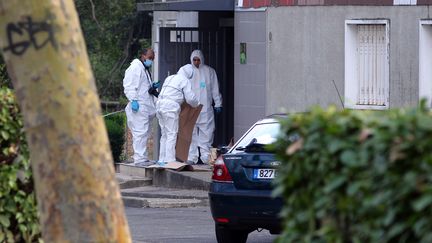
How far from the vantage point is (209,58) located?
68.4 ft

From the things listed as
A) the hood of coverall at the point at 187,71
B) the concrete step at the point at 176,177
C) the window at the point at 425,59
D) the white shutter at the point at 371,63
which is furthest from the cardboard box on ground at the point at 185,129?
the window at the point at 425,59

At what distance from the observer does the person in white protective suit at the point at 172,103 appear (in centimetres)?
1898

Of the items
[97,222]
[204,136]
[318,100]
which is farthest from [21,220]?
[204,136]

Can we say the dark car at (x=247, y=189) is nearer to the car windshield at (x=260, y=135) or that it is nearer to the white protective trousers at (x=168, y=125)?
the car windshield at (x=260, y=135)

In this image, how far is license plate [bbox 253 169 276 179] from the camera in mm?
11219

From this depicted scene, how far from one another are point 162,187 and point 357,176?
47.2ft

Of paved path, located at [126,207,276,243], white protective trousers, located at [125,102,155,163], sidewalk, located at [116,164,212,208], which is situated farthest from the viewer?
white protective trousers, located at [125,102,155,163]

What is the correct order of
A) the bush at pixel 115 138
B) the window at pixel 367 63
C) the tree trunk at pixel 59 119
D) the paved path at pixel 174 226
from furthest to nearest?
the bush at pixel 115 138
the window at pixel 367 63
the paved path at pixel 174 226
the tree trunk at pixel 59 119

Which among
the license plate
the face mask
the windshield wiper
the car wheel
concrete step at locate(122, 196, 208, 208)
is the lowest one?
concrete step at locate(122, 196, 208, 208)

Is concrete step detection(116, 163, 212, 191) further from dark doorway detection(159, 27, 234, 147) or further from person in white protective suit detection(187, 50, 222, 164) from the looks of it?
dark doorway detection(159, 27, 234, 147)

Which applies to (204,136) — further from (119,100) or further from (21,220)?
(119,100)

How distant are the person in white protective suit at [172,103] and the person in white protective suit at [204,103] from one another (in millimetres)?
383

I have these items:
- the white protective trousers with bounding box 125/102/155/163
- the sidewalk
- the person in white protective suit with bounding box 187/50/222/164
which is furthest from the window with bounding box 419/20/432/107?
the white protective trousers with bounding box 125/102/155/163

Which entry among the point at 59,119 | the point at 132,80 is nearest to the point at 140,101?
the point at 132,80
